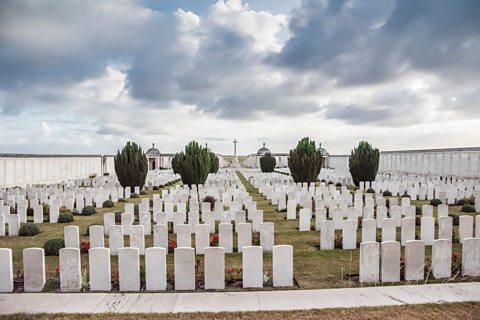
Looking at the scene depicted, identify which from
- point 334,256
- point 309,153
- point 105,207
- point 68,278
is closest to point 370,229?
point 334,256

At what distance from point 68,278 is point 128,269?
3.39 ft

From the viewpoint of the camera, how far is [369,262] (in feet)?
22.6

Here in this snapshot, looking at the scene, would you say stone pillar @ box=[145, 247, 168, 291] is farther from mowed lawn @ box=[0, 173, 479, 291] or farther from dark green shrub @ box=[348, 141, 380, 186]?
dark green shrub @ box=[348, 141, 380, 186]

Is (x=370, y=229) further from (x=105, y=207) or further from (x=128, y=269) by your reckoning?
(x=105, y=207)

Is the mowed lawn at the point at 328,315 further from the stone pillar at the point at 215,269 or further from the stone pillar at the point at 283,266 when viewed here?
the stone pillar at the point at 283,266

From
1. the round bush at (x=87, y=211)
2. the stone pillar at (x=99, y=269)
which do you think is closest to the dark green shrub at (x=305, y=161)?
the round bush at (x=87, y=211)

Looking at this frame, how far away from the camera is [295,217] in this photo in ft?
47.2

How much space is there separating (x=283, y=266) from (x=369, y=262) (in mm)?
1586

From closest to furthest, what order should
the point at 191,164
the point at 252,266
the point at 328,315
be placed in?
1. the point at 328,315
2. the point at 252,266
3. the point at 191,164

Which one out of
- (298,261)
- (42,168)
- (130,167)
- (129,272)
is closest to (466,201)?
(298,261)

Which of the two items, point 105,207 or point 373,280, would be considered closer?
point 373,280

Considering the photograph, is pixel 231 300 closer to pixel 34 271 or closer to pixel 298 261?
pixel 298 261

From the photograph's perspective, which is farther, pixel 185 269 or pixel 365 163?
pixel 365 163

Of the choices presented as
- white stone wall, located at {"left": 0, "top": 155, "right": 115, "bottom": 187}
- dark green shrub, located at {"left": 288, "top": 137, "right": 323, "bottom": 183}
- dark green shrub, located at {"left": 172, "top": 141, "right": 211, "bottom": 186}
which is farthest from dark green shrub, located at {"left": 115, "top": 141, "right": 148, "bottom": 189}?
dark green shrub, located at {"left": 288, "top": 137, "right": 323, "bottom": 183}
